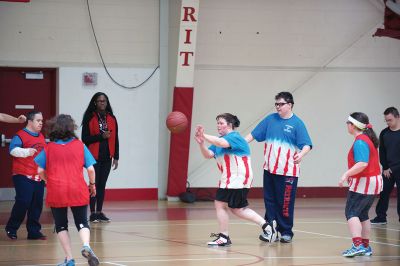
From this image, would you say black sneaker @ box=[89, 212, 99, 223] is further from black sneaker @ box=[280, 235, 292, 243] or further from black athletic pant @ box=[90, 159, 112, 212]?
black sneaker @ box=[280, 235, 292, 243]

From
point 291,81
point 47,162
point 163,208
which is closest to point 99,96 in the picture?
point 163,208

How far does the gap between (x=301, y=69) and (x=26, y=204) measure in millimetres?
10195

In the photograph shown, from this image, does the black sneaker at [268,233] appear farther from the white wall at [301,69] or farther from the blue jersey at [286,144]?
the white wall at [301,69]

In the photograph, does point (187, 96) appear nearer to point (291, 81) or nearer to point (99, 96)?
point (291, 81)

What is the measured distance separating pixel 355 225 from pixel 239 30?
10395 millimetres

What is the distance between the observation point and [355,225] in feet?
35.5

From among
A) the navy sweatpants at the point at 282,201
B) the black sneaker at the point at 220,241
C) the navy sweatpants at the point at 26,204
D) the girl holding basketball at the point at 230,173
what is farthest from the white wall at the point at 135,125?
the black sneaker at the point at 220,241

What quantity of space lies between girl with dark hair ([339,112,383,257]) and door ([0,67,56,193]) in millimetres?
Answer: 10134

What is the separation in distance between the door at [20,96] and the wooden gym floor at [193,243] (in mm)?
2433

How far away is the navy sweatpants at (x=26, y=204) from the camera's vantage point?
12.5 m

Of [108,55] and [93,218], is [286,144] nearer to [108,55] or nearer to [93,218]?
[93,218]

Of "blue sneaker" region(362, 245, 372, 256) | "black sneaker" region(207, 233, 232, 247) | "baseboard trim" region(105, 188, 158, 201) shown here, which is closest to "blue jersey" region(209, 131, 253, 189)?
"black sneaker" region(207, 233, 232, 247)

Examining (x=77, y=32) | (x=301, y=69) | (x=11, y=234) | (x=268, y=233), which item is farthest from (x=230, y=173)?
(x=301, y=69)

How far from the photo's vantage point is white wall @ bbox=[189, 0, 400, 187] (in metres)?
20.4
